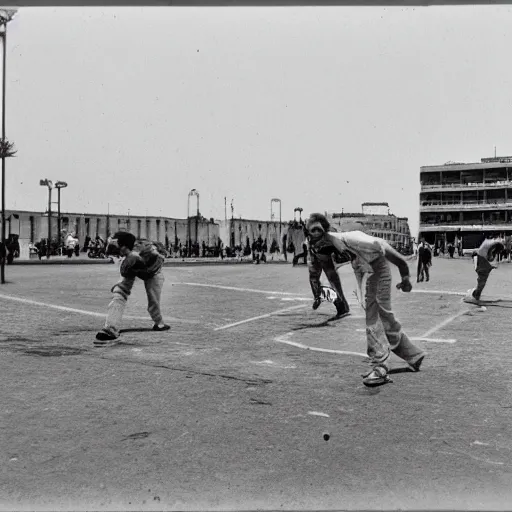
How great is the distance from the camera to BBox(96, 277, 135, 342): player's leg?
491 cm

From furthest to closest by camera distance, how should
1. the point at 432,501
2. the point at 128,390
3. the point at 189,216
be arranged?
the point at 189,216
the point at 128,390
the point at 432,501

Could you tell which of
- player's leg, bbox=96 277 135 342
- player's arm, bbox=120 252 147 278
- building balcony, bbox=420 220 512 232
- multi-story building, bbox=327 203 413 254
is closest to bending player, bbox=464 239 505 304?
building balcony, bbox=420 220 512 232

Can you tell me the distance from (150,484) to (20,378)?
1908 millimetres

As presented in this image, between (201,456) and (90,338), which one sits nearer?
(201,456)

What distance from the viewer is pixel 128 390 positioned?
404cm

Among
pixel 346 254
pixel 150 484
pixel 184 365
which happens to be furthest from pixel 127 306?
pixel 150 484

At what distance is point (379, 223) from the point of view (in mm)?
4297

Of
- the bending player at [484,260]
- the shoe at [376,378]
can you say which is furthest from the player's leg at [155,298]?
the bending player at [484,260]

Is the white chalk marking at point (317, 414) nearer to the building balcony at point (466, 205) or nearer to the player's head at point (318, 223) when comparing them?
the player's head at point (318, 223)

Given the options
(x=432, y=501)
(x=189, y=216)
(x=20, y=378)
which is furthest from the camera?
(x=189, y=216)

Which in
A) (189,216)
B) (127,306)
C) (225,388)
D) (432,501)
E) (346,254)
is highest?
(189,216)

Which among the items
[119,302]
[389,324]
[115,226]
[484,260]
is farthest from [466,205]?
[119,302]

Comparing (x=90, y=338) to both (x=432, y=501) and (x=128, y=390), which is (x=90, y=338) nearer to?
(x=128, y=390)

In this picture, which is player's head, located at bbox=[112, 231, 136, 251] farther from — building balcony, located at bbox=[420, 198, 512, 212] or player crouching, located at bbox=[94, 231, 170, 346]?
building balcony, located at bbox=[420, 198, 512, 212]
